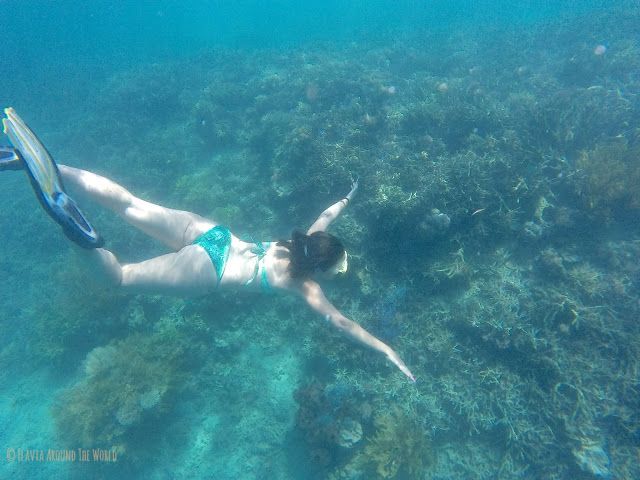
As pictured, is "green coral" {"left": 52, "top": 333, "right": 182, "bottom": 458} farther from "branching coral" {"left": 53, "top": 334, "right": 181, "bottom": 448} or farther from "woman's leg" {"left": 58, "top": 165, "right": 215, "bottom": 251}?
"woman's leg" {"left": 58, "top": 165, "right": 215, "bottom": 251}

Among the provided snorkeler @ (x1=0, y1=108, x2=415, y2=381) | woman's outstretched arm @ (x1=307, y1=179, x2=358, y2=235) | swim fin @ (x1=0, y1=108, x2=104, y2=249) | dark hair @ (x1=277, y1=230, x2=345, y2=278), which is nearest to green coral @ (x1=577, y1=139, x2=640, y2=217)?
woman's outstretched arm @ (x1=307, y1=179, x2=358, y2=235)

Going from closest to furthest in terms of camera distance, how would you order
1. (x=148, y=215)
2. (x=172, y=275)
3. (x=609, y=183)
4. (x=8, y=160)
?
(x=8, y=160)
(x=172, y=275)
(x=148, y=215)
(x=609, y=183)

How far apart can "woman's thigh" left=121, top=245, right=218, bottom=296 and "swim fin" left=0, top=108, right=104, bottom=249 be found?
1082mm

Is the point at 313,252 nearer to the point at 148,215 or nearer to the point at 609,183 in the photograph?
the point at 148,215

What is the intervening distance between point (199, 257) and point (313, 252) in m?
1.87

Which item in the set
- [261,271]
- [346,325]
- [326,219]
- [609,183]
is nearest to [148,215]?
[261,271]

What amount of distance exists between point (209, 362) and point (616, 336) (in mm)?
7558

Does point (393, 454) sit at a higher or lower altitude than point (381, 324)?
lower

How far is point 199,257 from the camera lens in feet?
15.0

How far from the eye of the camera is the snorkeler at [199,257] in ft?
12.4

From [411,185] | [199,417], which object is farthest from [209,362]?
[411,185]

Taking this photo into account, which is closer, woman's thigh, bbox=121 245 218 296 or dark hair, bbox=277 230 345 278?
dark hair, bbox=277 230 345 278

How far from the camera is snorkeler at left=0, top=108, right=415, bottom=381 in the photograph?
12.4 ft

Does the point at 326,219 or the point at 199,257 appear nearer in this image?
the point at 199,257
